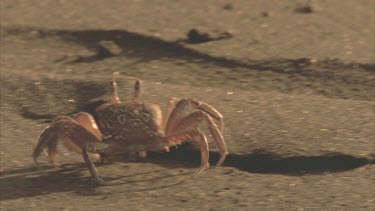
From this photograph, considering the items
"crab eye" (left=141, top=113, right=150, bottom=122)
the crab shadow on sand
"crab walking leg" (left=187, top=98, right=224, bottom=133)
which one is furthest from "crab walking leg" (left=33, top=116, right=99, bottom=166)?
"crab walking leg" (left=187, top=98, right=224, bottom=133)

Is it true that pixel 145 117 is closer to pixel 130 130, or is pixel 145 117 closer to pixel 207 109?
pixel 130 130

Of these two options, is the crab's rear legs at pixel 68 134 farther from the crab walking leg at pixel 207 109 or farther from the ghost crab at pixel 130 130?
the crab walking leg at pixel 207 109

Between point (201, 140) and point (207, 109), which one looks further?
point (207, 109)

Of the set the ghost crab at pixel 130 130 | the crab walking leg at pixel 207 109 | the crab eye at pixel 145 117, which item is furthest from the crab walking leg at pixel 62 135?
the crab walking leg at pixel 207 109

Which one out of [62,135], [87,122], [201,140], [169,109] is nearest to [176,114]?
[169,109]

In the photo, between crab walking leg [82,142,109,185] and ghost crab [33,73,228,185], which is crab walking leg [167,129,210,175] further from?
crab walking leg [82,142,109,185]

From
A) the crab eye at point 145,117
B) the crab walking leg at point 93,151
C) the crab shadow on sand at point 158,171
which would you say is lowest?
the crab shadow on sand at point 158,171

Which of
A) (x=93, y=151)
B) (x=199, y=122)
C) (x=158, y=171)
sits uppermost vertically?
(x=199, y=122)
